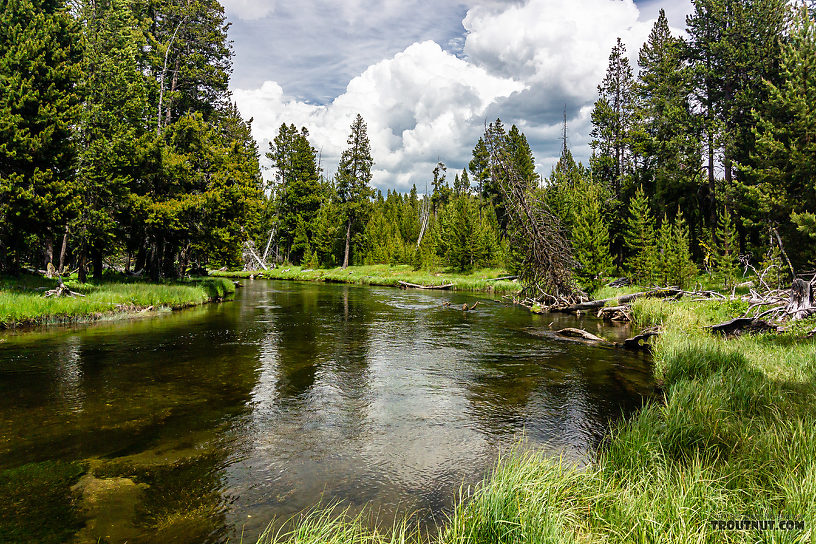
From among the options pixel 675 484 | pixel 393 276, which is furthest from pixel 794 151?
pixel 393 276

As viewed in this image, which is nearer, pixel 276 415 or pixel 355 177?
pixel 276 415

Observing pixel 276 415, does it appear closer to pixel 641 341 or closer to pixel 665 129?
pixel 641 341

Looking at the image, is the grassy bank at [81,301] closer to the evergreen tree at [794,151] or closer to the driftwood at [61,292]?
the driftwood at [61,292]

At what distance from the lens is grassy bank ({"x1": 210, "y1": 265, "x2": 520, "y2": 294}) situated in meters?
46.2

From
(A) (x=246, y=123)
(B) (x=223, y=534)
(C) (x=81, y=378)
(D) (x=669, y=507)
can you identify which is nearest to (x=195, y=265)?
(A) (x=246, y=123)

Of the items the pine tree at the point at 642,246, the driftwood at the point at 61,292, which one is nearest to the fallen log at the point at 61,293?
the driftwood at the point at 61,292

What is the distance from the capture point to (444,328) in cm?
2189

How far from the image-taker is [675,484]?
202 inches

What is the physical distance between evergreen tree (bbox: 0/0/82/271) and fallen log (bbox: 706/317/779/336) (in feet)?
94.7

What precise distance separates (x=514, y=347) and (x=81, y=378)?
14509 mm

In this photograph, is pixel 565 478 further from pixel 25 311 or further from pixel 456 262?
pixel 456 262

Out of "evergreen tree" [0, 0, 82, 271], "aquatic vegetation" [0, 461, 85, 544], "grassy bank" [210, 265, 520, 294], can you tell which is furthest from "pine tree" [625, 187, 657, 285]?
"evergreen tree" [0, 0, 82, 271]

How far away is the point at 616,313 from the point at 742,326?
9764 mm

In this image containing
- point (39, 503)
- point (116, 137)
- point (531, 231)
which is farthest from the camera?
point (116, 137)
